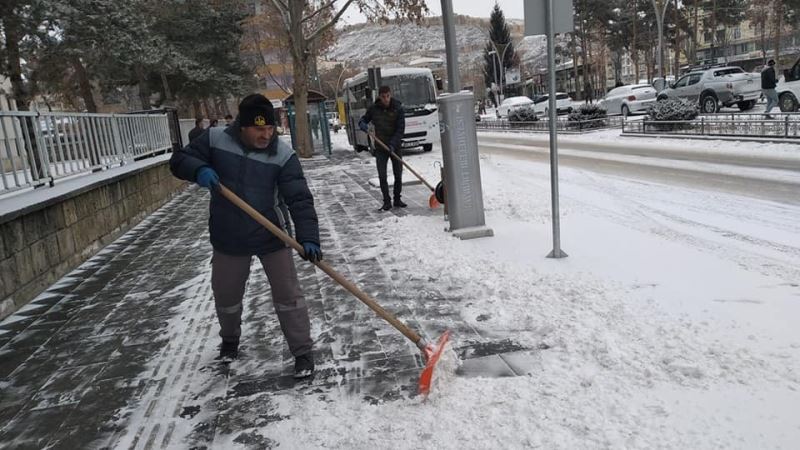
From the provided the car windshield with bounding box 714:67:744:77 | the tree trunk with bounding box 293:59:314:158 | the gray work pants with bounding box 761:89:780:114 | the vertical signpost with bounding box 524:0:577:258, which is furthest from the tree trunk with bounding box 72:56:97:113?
the car windshield with bounding box 714:67:744:77

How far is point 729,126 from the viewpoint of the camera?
15.4 metres

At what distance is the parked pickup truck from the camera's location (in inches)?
Result: 784

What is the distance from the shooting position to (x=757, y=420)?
9.00ft

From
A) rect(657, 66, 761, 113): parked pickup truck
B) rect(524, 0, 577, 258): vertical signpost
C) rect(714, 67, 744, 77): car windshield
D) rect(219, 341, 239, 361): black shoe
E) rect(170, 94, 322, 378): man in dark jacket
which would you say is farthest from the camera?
rect(714, 67, 744, 77): car windshield

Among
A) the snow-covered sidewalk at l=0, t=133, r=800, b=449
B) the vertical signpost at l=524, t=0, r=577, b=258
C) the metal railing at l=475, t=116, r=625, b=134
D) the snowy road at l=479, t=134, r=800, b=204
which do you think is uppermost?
the vertical signpost at l=524, t=0, r=577, b=258

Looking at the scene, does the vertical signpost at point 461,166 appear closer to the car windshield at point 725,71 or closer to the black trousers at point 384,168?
the black trousers at point 384,168

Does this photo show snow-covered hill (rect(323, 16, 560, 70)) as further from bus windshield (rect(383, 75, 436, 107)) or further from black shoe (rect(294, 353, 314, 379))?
black shoe (rect(294, 353, 314, 379))

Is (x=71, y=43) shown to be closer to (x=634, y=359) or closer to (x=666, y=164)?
(x=666, y=164)

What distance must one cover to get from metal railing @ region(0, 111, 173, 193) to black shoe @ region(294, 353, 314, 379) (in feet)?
14.9

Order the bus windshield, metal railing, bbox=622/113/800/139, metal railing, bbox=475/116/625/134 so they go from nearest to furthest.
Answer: metal railing, bbox=622/113/800/139 → the bus windshield → metal railing, bbox=475/116/625/134

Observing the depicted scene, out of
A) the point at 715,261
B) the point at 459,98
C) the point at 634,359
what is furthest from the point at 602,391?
the point at 459,98

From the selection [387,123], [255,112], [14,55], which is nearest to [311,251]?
[255,112]

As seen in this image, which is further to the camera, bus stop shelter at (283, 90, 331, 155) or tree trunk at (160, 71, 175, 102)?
tree trunk at (160, 71, 175, 102)

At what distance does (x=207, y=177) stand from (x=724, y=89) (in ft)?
68.9
